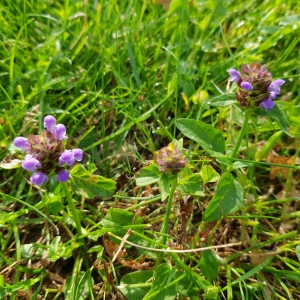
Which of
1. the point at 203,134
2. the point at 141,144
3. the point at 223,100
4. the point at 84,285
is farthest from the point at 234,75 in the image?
the point at 84,285

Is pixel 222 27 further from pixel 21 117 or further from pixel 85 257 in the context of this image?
pixel 85 257

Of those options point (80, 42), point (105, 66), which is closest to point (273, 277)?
point (105, 66)

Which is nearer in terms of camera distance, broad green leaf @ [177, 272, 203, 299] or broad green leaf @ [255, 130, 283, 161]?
broad green leaf @ [177, 272, 203, 299]

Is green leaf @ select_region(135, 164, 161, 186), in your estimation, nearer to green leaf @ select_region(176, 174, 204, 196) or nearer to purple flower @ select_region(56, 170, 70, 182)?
green leaf @ select_region(176, 174, 204, 196)

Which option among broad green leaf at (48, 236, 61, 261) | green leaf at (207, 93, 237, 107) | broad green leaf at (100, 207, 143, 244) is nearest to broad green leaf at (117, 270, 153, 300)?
broad green leaf at (100, 207, 143, 244)

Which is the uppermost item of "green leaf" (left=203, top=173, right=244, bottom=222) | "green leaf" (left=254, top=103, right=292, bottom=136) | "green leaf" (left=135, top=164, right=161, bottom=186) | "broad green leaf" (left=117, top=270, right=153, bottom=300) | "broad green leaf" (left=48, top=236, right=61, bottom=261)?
"green leaf" (left=254, top=103, right=292, bottom=136)

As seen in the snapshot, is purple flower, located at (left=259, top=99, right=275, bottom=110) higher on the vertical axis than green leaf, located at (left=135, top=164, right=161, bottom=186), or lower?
higher

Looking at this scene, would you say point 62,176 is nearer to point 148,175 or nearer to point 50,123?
point 50,123
